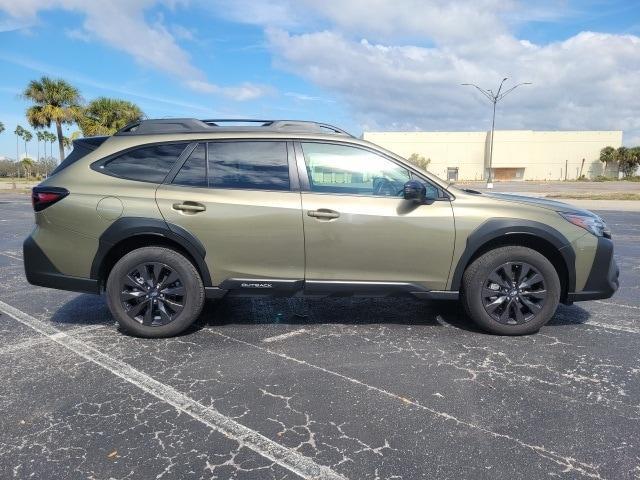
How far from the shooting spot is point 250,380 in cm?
326

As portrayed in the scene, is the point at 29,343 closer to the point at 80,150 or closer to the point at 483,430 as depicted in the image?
the point at 80,150

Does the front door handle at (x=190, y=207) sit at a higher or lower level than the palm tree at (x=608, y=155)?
lower

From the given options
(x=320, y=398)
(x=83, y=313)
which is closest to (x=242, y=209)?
(x=320, y=398)

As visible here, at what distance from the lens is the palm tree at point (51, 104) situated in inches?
1312

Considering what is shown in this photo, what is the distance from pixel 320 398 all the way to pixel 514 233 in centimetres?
217

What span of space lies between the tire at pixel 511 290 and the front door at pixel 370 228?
0.29 metres

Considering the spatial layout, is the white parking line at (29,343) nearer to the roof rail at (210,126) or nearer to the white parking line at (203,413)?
the white parking line at (203,413)

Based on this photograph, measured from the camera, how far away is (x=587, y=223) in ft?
13.3

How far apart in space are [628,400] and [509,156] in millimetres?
90532

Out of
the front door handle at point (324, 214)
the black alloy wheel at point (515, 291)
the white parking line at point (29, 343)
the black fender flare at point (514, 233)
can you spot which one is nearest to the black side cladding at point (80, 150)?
the white parking line at point (29, 343)

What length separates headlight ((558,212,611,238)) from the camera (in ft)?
13.2

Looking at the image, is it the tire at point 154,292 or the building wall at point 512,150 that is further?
the building wall at point 512,150

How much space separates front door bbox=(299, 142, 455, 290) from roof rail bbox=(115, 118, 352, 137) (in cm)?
36

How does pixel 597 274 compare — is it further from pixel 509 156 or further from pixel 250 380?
pixel 509 156
